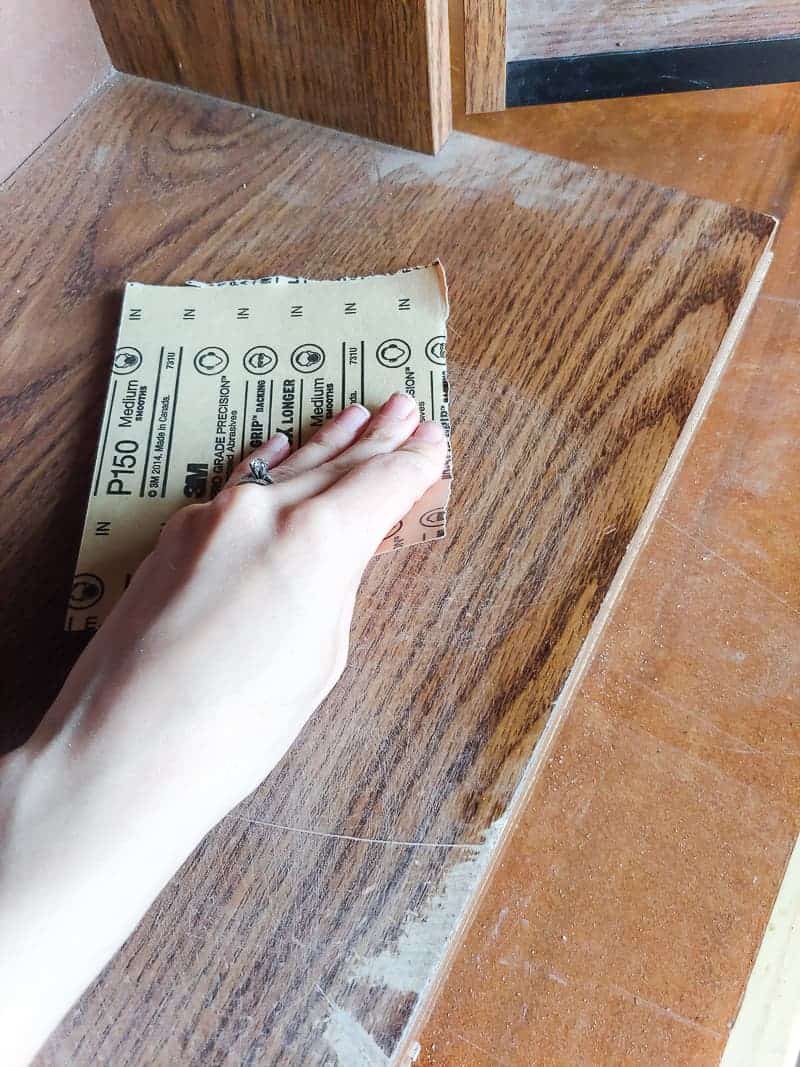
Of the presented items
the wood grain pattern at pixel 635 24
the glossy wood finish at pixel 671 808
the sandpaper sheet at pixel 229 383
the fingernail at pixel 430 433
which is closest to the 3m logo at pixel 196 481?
the sandpaper sheet at pixel 229 383

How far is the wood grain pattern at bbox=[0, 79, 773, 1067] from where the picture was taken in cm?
36

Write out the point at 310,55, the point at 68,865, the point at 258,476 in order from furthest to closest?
1. the point at 310,55
2. the point at 258,476
3. the point at 68,865

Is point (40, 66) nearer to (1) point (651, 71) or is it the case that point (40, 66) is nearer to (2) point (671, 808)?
(1) point (651, 71)

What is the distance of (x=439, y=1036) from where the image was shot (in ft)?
1.55

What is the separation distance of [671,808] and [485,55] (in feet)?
1.62

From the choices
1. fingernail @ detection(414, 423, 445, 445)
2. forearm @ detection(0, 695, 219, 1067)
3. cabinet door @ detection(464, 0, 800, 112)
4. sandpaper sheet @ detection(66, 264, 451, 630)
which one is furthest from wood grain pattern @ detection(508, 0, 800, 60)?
forearm @ detection(0, 695, 219, 1067)

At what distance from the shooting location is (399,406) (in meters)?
0.46

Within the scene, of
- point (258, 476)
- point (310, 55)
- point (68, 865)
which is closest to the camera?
point (68, 865)

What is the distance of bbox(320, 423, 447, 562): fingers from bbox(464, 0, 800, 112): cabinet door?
313 mm

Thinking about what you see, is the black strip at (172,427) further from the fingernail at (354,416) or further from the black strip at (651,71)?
the black strip at (651,71)

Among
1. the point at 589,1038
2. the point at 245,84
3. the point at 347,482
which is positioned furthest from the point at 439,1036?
the point at 245,84

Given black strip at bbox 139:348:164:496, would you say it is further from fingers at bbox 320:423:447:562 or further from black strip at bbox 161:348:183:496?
fingers at bbox 320:423:447:562

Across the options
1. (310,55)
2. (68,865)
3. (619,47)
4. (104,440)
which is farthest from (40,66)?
(68,865)

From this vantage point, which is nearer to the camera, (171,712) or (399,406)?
(171,712)
